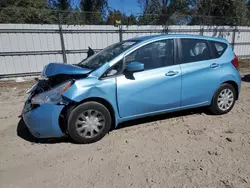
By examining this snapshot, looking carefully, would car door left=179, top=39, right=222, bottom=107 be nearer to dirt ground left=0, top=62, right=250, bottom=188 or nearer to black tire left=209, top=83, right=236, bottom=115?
black tire left=209, top=83, right=236, bottom=115

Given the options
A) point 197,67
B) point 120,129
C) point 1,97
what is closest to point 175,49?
point 197,67

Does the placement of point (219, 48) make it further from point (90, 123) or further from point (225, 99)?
point (90, 123)

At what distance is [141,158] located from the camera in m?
2.80

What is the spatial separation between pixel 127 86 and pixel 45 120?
1.36 metres

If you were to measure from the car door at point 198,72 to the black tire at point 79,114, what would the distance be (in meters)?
1.50

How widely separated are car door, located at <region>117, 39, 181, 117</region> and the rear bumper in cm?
100

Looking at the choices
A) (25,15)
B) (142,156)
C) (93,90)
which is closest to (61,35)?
(25,15)

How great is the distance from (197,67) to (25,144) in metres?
3.31

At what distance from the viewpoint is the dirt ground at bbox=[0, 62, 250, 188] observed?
2.39 meters

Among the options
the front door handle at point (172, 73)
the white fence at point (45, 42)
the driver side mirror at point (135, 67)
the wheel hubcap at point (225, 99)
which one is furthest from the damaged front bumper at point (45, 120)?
the white fence at point (45, 42)

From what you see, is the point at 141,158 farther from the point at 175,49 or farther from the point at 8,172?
the point at 175,49

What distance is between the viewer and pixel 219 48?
4062 mm

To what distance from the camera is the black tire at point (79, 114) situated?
3027 millimetres

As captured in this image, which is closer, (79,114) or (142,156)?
(142,156)
